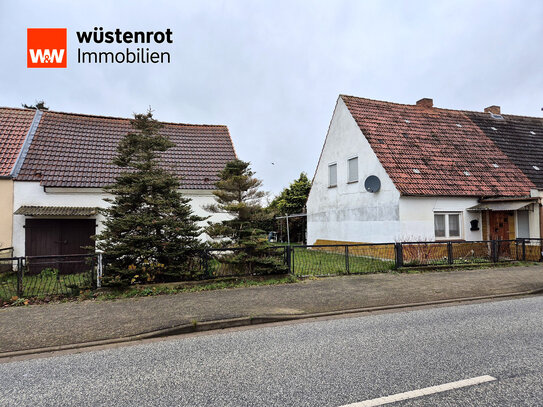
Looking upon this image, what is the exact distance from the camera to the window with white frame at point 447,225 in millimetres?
13758

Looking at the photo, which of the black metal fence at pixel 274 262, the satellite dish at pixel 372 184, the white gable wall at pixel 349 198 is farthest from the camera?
the satellite dish at pixel 372 184

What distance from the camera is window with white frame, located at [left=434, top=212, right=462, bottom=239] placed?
1376 cm

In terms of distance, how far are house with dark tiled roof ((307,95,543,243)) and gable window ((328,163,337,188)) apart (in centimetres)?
Answer: 5

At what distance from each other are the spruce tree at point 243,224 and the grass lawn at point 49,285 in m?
3.28

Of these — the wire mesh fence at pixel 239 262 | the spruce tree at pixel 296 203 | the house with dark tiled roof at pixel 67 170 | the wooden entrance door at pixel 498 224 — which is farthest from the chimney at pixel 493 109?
the wire mesh fence at pixel 239 262

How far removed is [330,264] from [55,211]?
389 inches

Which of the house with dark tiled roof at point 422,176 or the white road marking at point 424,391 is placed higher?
the house with dark tiled roof at point 422,176

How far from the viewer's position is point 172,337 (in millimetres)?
5340

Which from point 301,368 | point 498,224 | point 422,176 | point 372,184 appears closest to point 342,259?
point 372,184

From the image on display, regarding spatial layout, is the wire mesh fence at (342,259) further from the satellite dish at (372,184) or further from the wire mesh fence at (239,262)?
the satellite dish at (372,184)

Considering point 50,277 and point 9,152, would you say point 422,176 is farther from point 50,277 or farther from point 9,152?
point 9,152

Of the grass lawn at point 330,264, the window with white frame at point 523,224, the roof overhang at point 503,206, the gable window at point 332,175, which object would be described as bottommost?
the grass lawn at point 330,264

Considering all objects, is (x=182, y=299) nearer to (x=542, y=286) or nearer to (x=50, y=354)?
(x=50, y=354)

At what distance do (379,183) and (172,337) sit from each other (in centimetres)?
1101
